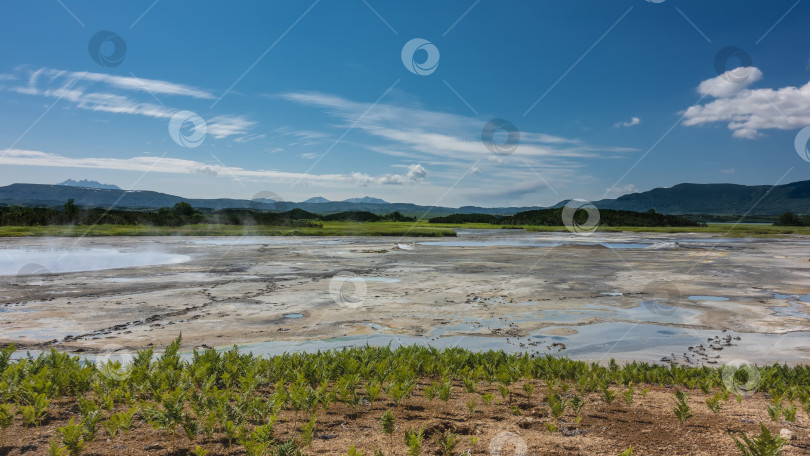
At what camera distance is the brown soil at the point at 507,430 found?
19.6ft

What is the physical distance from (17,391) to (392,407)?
5.82 metres

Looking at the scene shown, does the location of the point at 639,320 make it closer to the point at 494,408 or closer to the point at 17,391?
the point at 494,408

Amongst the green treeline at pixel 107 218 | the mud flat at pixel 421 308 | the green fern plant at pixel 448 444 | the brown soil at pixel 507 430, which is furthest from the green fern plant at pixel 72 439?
the green treeline at pixel 107 218

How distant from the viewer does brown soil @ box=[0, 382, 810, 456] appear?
598 cm

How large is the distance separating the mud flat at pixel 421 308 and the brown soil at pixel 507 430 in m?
5.12


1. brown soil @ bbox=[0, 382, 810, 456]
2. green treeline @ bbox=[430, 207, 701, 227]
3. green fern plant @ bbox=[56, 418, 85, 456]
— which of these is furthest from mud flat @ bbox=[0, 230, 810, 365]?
green treeline @ bbox=[430, 207, 701, 227]

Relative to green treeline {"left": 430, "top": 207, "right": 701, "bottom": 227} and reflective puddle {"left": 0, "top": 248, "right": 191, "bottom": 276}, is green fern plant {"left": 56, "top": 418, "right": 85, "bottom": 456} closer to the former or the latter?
reflective puddle {"left": 0, "top": 248, "right": 191, "bottom": 276}

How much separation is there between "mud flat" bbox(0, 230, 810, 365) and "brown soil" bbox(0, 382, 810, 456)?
5.12m

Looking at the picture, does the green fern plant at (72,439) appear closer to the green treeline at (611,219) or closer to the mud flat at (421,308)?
the mud flat at (421,308)

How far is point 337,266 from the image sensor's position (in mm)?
34906

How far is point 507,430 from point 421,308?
1233cm

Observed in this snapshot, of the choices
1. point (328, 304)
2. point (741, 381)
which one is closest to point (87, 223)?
point (328, 304)

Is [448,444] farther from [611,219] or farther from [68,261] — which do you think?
[611,219]

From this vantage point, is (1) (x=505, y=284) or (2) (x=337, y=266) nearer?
(1) (x=505, y=284)
